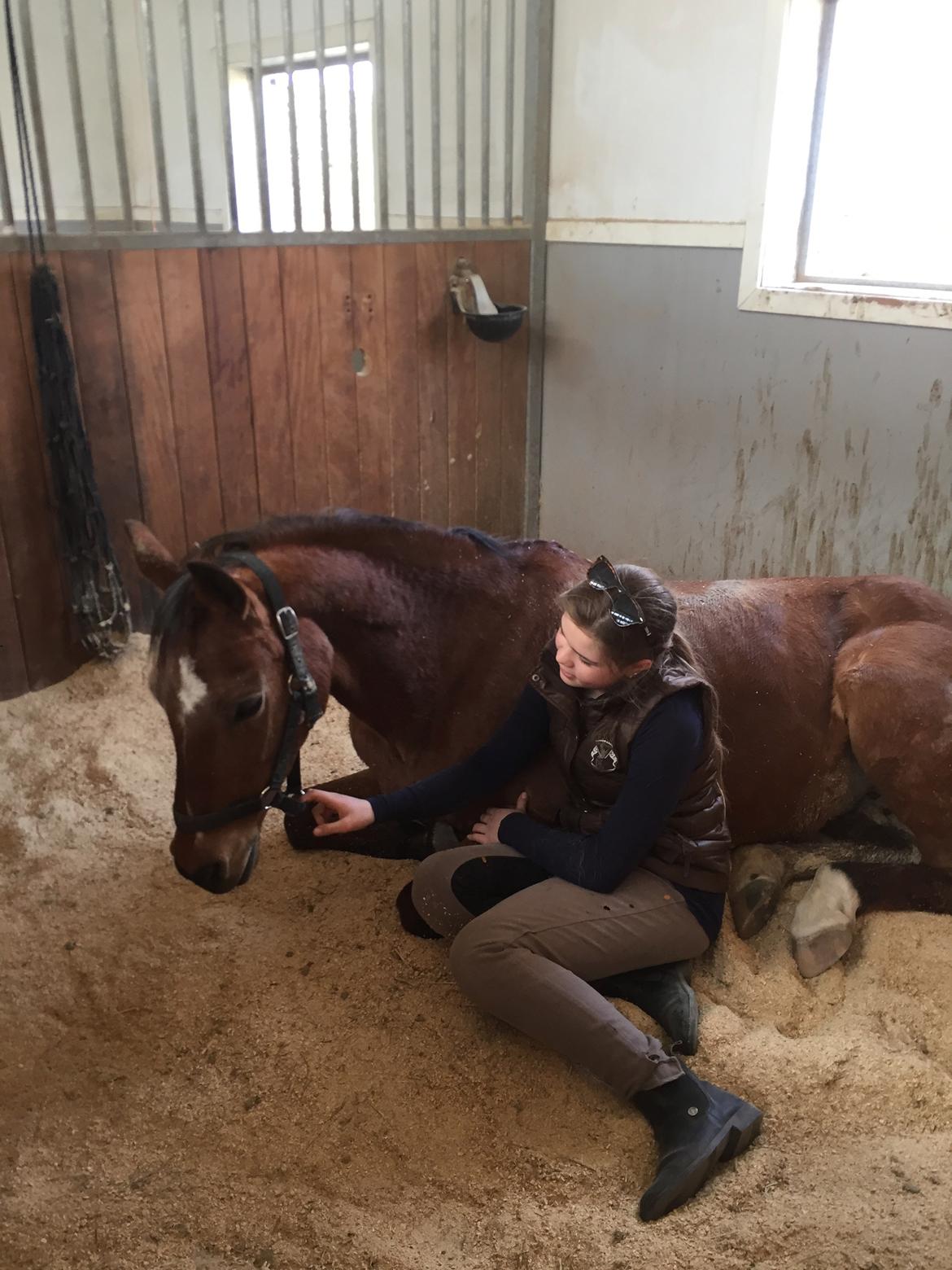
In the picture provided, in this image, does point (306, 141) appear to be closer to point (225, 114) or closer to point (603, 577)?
point (225, 114)

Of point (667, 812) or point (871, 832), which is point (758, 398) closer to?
point (871, 832)

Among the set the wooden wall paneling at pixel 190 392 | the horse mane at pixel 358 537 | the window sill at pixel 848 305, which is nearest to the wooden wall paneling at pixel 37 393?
the wooden wall paneling at pixel 190 392

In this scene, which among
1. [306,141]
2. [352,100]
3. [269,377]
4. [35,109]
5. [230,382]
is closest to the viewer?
[35,109]

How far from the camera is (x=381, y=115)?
355 cm

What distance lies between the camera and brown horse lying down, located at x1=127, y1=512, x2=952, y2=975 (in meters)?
1.66

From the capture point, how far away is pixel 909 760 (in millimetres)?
2070

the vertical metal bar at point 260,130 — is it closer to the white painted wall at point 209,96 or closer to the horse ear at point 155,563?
the white painted wall at point 209,96

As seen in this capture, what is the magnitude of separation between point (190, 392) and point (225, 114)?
2.89 feet

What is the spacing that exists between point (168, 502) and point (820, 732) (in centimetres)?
220

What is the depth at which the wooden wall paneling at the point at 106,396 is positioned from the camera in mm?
2936

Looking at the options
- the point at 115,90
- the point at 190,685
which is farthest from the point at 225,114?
the point at 190,685

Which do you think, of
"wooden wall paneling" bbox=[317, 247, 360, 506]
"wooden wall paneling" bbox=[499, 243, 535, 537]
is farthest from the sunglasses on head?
"wooden wall paneling" bbox=[499, 243, 535, 537]

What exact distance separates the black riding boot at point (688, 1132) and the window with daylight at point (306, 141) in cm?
389

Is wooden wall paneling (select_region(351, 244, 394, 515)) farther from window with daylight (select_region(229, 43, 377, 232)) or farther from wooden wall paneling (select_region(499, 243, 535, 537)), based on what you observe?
window with daylight (select_region(229, 43, 377, 232))
